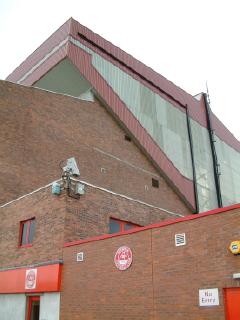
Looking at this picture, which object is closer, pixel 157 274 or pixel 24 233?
pixel 157 274

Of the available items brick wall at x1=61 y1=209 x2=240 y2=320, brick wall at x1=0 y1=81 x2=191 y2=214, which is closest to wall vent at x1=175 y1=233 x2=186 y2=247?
brick wall at x1=61 y1=209 x2=240 y2=320

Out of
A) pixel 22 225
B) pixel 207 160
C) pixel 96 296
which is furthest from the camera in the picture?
pixel 207 160

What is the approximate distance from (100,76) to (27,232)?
1372cm

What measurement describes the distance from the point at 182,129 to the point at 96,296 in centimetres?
2343

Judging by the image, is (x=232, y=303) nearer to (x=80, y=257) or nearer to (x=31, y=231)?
(x=80, y=257)

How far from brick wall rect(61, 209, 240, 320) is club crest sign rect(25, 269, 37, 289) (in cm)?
174

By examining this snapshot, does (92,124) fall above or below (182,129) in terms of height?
below

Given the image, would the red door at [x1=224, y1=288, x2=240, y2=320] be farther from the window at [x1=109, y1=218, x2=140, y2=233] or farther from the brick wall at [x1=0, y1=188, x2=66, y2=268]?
the window at [x1=109, y1=218, x2=140, y2=233]

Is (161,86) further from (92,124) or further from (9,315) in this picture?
(9,315)

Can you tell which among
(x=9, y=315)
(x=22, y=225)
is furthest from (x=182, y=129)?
(x=9, y=315)

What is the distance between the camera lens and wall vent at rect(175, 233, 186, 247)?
9.77 meters

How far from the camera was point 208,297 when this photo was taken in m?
8.70

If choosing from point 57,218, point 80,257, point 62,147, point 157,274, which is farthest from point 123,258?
point 62,147

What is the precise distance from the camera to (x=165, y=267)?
998 centimetres
